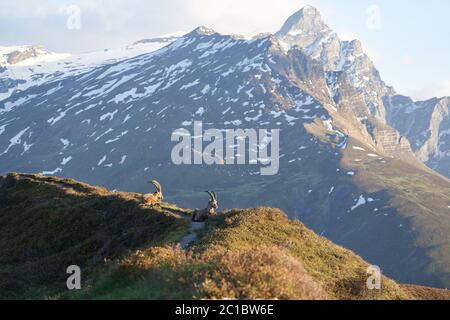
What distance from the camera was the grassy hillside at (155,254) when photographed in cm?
1788

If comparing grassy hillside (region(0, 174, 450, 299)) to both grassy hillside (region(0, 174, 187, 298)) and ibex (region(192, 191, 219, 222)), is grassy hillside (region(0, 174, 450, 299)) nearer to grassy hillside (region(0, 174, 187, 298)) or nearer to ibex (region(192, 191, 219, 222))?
grassy hillside (region(0, 174, 187, 298))

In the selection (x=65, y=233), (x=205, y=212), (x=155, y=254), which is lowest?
Result: (x=65, y=233)

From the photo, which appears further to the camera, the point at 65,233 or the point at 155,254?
the point at 65,233

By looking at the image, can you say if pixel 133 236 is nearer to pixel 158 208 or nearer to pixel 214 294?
pixel 158 208

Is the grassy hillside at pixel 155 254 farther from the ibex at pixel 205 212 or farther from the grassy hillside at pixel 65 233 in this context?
the ibex at pixel 205 212

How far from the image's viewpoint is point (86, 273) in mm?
31047

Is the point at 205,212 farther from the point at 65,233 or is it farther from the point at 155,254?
the point at 155,254

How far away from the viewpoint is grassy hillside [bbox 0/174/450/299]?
1788 cm

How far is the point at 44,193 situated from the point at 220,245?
32.4m

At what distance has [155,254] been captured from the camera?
23.1 m

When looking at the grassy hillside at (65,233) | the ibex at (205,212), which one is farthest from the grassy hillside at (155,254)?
the ibex at (205,212)

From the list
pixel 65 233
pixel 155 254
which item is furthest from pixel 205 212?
pixel 155 254

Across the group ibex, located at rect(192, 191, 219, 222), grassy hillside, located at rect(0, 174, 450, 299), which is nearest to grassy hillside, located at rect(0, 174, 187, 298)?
grassy hillside, located at rect(0, 174, 450, 299)
